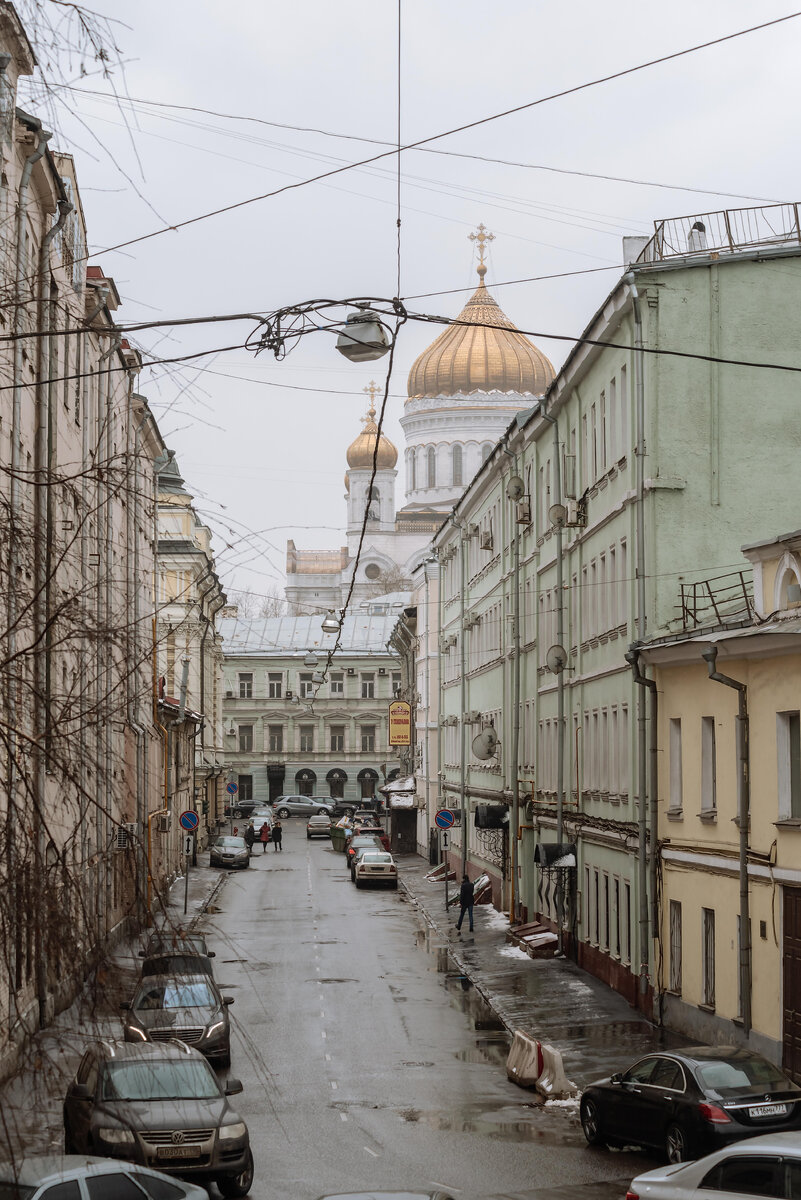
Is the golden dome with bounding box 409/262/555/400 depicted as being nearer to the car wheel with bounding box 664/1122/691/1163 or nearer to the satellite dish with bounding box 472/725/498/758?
the satellite dish with bounding box 472/725/498/758

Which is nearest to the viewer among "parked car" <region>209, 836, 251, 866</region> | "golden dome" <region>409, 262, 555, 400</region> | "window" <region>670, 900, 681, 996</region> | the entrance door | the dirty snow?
the entrance door

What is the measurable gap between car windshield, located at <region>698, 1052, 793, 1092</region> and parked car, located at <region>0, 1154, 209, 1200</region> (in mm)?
6492

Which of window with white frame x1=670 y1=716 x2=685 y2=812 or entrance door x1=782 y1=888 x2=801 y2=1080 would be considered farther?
window with white frame x1=670 y1=716 x2=685 y2=812

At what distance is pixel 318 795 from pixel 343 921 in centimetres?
5952

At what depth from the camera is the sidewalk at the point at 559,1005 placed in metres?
21.5

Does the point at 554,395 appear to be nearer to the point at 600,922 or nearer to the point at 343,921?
the point at 600,922

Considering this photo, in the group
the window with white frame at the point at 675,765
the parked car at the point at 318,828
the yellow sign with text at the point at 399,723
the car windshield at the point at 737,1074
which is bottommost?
the parked car at the point at 318,828

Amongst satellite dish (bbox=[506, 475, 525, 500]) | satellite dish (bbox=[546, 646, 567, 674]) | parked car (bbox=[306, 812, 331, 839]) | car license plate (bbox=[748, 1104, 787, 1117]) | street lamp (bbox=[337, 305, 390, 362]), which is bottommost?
parked car (bbox=[306, 812, 331, 839])

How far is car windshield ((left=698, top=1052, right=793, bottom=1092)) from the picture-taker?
49.5ft

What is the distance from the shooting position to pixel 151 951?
21.5ft

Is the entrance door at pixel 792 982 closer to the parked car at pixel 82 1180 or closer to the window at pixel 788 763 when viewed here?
the window at pixel 788 763

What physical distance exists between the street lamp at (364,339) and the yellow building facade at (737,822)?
872cm

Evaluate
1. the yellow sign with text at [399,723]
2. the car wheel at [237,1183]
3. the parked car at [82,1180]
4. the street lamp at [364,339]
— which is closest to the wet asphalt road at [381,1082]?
the car wheel at [237,1183]

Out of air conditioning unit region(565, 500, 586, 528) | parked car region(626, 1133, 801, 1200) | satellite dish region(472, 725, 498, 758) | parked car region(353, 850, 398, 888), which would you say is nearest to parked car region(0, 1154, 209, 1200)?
parked car region(626, 1133, 801, 1200)
